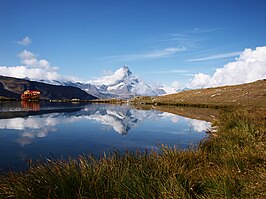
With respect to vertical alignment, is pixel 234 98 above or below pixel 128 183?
above

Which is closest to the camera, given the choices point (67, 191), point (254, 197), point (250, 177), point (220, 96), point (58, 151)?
point (254, 197)

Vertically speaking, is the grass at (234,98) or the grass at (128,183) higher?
the grass at (234,98)

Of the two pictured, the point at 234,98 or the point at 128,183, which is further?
the point at 234,98

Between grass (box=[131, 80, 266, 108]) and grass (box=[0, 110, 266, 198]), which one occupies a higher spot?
grass (box=[131, 80, 266, 108])

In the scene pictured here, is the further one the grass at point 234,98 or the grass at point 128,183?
the grass at point 234,98

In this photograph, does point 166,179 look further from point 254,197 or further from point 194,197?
point 254,197

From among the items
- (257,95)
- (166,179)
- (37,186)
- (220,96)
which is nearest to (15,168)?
(37,186)

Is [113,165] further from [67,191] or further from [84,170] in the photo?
[67,191]

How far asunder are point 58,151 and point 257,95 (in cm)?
6356

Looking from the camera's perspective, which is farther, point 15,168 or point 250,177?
point 15,168

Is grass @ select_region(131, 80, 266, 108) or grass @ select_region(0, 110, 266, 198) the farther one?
grass @ select_region(131, 80, 266, 108)

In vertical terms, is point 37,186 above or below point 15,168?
above

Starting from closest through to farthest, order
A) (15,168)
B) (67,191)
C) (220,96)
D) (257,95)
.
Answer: (67,191)
(15,168)
(257,95)
(220,96)

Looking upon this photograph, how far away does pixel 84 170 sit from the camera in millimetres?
6562
